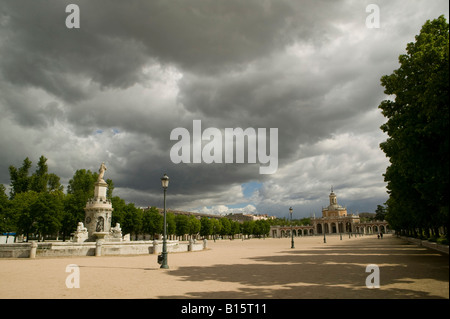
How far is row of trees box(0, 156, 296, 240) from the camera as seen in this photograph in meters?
53.2

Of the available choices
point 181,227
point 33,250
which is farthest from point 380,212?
point 33,250

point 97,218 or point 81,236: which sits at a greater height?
point 97,218

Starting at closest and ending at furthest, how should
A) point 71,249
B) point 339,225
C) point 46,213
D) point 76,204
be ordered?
point 71,249, point 46,213, point 76,204, point 339,225

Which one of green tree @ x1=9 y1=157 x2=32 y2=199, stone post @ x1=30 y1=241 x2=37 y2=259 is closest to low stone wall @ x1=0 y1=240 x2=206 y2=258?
stone post @ x1=30 y1=241 x2=37 y2=259

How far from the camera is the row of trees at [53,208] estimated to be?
53184mm

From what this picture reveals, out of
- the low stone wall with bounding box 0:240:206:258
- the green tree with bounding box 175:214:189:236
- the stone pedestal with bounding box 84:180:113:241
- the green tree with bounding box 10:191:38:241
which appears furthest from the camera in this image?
the green tree with bounding box 175:214:189:236

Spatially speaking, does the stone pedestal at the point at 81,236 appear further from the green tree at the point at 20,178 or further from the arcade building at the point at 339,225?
the arcade building at the point at 339,225

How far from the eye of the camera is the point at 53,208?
54656 millimetres

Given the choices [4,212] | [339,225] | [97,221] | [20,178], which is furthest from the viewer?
[339,225]

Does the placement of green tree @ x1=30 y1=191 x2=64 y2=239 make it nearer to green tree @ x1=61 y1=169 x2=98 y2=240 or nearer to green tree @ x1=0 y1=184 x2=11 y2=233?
green tree @ x1=61 y1=169 x2=98 y2=240

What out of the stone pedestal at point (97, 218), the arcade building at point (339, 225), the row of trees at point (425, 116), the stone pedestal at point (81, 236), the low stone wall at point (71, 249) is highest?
the row of trees at point (425, 116)

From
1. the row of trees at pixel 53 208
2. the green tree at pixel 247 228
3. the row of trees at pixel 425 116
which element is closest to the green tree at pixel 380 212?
the green tree at pixel 247 228

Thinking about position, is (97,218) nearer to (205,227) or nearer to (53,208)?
(53,208)
